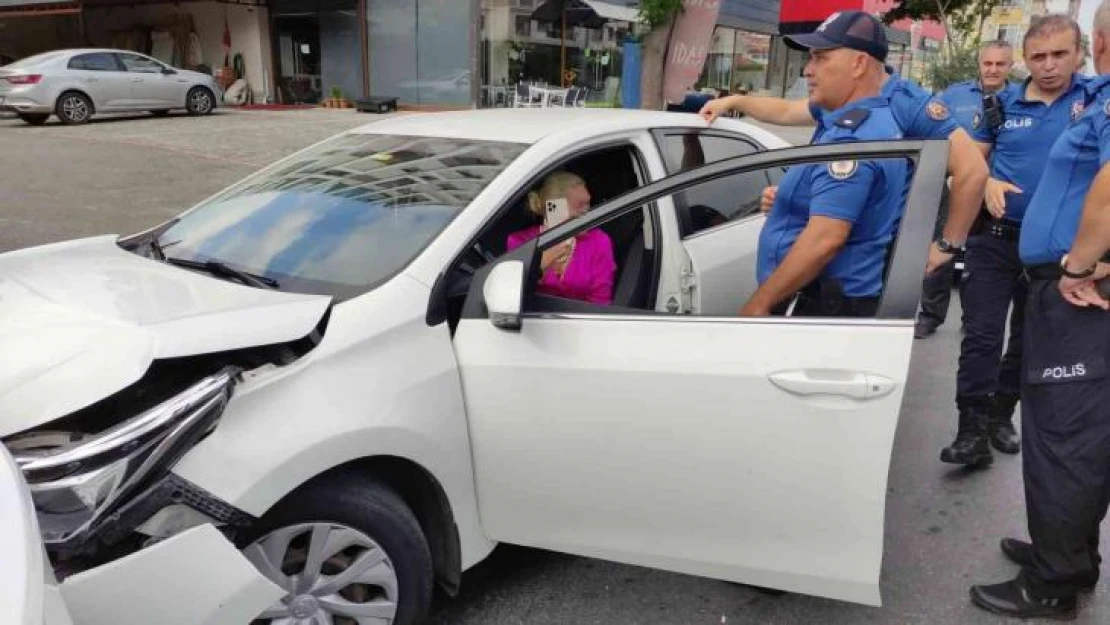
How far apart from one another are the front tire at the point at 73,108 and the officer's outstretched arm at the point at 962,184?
55.3 feet

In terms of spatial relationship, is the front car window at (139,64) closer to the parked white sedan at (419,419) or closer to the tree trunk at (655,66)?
the tree trunk at (655,66)

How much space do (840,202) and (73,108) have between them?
1705cm

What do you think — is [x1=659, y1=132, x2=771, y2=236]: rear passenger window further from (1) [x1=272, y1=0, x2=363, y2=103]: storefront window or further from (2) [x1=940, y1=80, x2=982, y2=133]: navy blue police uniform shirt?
(1) [x1=272, y1=0, x2=363, y2=103]: storefront window

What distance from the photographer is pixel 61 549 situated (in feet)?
5.28

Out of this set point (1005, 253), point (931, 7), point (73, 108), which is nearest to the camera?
point (1005, 253)

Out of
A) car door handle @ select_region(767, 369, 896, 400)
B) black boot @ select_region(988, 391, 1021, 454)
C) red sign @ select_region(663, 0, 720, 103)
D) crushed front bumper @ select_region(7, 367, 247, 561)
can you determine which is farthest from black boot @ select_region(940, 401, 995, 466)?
red sign @ select_region(663, 0, 720, 103)

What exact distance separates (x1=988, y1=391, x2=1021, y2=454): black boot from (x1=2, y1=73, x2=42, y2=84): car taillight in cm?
1661

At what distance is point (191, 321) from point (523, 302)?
2.69 ft

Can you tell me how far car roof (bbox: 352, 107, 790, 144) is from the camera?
9.30ft

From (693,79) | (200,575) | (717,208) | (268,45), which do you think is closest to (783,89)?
(268,45)

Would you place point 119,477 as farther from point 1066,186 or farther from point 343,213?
point 1066,186

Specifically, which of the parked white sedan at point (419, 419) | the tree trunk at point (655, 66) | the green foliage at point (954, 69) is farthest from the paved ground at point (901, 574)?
the green foliage at point (954, 69)

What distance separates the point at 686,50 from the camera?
10258 millimetres

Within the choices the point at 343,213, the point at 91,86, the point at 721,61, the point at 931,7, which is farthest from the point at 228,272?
the point at 721,61
